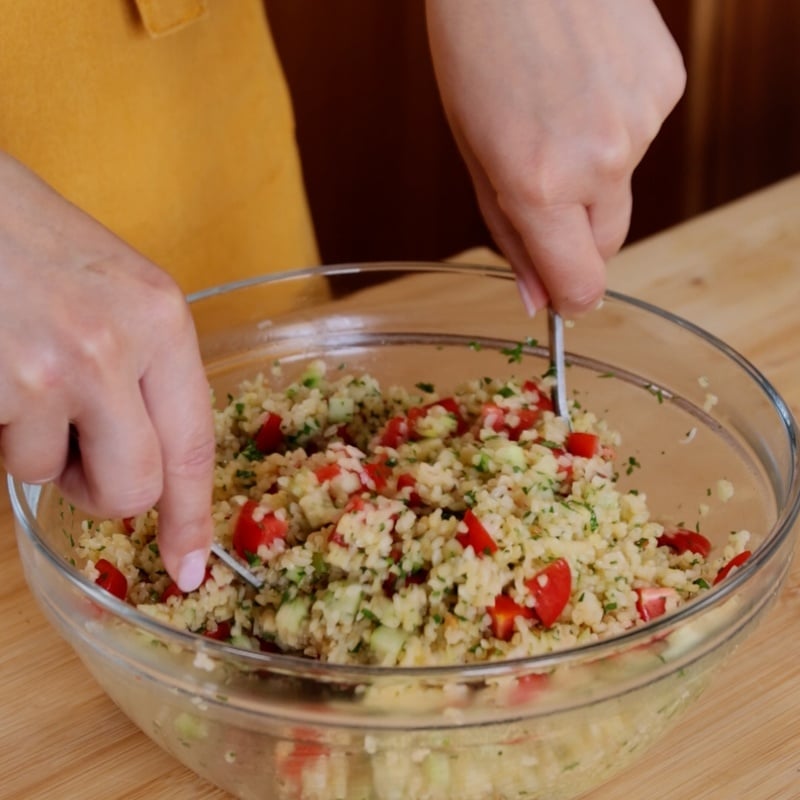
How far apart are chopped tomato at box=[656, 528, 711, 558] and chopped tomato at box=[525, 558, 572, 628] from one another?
0.16 meters

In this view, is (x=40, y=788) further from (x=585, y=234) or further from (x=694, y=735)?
(x=585, y=234)

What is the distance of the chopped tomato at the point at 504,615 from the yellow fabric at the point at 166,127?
2.52ft

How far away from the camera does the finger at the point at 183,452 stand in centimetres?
79

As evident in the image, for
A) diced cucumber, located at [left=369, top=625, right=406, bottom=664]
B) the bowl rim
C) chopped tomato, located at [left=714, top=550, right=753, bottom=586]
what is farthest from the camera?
chopped tomato, located at [left=714, top=550, right=753, bottom=586]

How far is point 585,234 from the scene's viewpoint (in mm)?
1078

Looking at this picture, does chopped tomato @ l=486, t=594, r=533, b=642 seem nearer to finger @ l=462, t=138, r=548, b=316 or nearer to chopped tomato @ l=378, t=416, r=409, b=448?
chopped tomato @ l=378, t=416, r=409, b=448

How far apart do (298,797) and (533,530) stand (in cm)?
25

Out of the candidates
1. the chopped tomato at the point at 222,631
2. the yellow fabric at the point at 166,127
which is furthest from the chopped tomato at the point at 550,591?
the yellow fabric at the point at 166,127

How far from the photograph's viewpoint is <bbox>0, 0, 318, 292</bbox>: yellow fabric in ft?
4.35

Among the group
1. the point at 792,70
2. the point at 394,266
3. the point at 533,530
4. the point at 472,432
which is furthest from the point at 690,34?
the point at 533,530

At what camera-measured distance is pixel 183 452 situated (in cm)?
81

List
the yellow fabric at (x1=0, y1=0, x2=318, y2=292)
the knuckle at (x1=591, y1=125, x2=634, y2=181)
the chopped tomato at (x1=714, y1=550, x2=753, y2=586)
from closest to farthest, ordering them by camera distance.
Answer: the chopped tomato at (x1=714, y1=550, x2=753, y2=586), the knuckle at (x1=591, y1=125, x2=634, y2=181), the yellow fabric at (x1=0, y1=0, x2=318, y2=292)

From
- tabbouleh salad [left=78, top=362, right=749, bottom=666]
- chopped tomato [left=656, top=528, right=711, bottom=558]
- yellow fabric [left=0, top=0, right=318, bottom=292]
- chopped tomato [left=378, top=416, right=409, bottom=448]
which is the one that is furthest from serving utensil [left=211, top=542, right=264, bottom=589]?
yellow fabric [left=0, top=0, right=318, bottom=292]

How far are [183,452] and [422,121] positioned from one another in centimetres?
230
